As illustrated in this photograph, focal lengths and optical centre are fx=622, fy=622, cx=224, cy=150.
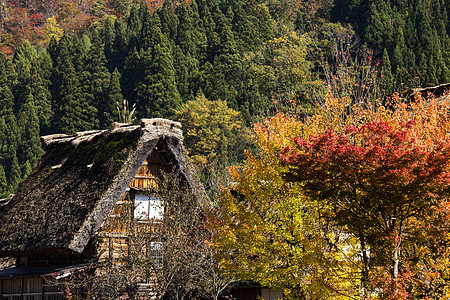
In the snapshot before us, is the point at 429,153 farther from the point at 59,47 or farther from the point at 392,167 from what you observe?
the point at 59,47

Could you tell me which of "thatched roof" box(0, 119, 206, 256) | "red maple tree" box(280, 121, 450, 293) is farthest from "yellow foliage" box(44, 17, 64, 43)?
"red maple tree" box(280, 121, 450, 293)

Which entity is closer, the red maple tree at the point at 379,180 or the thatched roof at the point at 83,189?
the red maple tree at the point at 379,180

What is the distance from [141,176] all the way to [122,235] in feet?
6.28

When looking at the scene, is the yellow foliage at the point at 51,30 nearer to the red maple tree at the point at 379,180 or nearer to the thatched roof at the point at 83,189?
the thatched roof at the point at 83,189

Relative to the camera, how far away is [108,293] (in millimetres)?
13914

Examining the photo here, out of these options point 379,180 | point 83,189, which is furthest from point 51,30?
point 379,180

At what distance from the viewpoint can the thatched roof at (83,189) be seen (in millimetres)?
16406

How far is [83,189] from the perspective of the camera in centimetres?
1738

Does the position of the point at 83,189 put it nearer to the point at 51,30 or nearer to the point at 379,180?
the point at 379,180

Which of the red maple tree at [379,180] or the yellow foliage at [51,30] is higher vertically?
the yellow foliage at [51,30]

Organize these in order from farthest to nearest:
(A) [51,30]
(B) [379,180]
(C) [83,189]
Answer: (A) [51,30] < (C) [83,189] < (B) [379,180]

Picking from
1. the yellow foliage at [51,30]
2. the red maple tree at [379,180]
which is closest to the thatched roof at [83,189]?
the red maple tree at [379,180]

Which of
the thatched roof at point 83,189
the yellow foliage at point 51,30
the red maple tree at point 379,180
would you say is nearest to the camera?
the red maple tree at point 379,180

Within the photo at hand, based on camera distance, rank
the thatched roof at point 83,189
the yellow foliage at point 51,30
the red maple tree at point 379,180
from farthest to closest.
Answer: the yellow foliage at point 51,30 → the thatched roof at point 83,189 → the red maple tree at point 379,180
